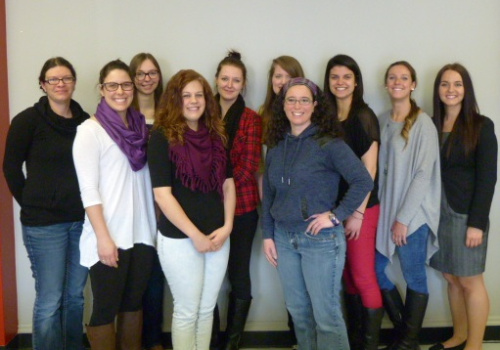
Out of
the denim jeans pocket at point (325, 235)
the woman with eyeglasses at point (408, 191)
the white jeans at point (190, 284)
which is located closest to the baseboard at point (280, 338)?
the woman with eyeglasses at point (408, 191)

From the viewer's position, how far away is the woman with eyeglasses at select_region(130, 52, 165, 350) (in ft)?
7.78

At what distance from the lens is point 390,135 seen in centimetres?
A: 234

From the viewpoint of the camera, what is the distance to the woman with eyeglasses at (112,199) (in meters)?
1.80

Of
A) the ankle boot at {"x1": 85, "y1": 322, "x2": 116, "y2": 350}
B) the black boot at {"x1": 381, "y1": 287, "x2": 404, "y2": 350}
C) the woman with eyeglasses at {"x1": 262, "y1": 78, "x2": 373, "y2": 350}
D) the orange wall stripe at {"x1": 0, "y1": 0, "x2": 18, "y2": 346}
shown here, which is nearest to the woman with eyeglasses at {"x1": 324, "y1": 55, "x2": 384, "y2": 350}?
the black boot at {"x1": 381, "y1": 287, "x2": 404, "y2": 350}

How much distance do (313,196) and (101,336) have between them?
1.15 m

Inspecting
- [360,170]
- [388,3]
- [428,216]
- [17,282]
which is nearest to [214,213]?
[360,170]

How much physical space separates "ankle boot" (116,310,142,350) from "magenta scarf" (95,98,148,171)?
74 centimetres

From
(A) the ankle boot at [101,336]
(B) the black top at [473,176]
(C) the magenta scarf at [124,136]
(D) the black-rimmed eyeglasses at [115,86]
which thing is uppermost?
(D) the black-rimmed eyeglasses at [115,86]

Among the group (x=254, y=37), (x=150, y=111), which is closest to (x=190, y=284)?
(x=150, y=111)

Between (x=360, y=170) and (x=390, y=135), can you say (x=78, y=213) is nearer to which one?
(x=360, y=170)

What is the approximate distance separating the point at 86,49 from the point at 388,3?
187cm

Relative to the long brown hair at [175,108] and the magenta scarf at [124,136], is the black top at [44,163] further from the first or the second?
the long brown hair at [175,108]

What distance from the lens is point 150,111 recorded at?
2.42 m

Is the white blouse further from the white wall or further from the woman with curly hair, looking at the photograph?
the white wall
